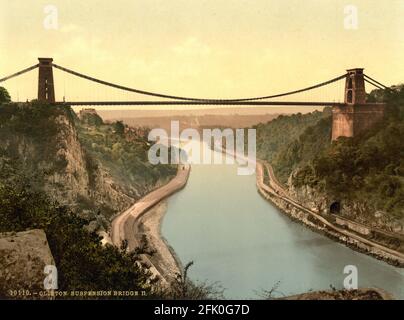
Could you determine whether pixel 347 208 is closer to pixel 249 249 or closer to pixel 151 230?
pixel 249 249

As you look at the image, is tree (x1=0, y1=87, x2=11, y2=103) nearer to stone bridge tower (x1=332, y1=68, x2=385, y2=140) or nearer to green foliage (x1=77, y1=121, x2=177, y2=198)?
green foliage (x1=77, y1=121, x2=177, y2=198)

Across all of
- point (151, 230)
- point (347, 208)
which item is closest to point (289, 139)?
point (347, 208)

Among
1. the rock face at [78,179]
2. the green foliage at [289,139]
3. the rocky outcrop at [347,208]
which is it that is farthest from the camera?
the green foliage at [289,139]

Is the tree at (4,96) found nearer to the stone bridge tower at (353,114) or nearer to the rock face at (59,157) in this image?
the rock face at (59,157)

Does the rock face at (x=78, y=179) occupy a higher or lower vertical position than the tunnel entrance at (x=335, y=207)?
higher

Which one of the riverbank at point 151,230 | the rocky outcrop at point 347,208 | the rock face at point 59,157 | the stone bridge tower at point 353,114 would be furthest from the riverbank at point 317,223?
the rock face at point 59,157

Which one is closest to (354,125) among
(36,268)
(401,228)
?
(401,228)
